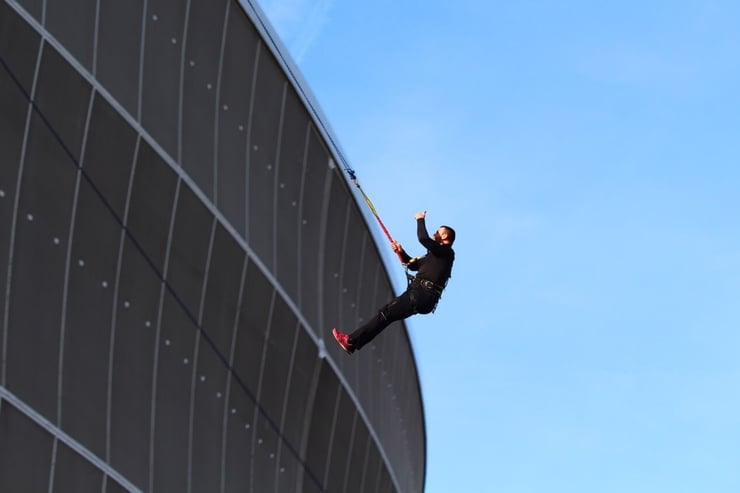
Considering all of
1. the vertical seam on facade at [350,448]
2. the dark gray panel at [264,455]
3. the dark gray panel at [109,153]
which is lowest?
the dark gray panel at [264,455]

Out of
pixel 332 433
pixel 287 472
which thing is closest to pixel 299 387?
pixel 287 472

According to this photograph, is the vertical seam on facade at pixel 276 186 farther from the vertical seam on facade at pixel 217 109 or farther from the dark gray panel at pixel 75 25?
the dark gray panel at pixel 75 25

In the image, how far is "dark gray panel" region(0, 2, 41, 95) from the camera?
49.6 feet

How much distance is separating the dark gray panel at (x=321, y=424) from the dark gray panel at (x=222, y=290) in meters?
3.80

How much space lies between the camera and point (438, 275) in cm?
2100

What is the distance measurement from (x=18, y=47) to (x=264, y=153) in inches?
288

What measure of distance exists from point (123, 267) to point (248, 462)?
17.9 feet

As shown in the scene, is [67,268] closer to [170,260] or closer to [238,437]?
[170,260]

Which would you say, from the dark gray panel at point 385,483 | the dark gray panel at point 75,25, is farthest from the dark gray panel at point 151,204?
the dark gray panel at point 385,483

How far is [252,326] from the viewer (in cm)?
2177

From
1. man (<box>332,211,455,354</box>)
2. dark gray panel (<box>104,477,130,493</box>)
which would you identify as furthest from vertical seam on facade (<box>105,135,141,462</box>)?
man (<box>332,211,455,354</box>)

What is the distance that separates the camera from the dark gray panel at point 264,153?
21.8 m

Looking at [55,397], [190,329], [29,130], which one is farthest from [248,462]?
[29,130]

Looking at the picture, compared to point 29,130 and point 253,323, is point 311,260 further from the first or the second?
point 29,130
